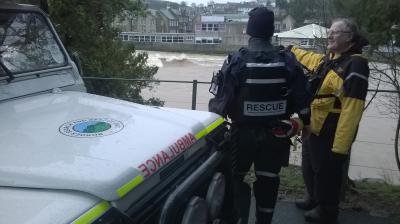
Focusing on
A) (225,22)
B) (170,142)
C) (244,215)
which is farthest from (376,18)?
(225,22)

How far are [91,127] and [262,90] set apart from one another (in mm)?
1238

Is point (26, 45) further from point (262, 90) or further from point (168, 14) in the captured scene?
point (168, 14)

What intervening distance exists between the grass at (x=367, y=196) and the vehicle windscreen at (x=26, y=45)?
8.07 ft

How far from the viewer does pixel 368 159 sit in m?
11.4

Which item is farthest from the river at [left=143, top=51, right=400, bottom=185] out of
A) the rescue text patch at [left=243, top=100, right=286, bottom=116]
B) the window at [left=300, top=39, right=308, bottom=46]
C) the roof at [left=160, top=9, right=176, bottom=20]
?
the roof at [left=160, top=9, right=176, bottom=20]

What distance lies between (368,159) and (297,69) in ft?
30.4

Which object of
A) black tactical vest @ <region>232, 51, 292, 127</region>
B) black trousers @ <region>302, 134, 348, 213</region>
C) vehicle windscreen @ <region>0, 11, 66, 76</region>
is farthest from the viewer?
black trousers @ <region>302, 134, 348, 213</region>

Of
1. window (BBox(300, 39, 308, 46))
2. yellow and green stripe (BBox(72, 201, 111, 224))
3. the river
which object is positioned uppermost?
window (BBox(300, 39, 308, 46))

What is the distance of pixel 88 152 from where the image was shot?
1850mm

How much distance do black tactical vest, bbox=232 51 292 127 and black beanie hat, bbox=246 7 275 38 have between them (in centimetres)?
14

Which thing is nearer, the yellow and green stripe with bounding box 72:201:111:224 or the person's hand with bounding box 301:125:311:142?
the yellow and green stripe with bounding box 72:201:111:224

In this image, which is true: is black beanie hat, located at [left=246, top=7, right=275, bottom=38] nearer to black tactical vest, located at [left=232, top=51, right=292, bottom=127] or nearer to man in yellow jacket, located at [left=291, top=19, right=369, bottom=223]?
black tactical vest, located at [left=232, top=51, right=292, bottom=127]

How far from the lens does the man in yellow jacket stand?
3047 millimetres

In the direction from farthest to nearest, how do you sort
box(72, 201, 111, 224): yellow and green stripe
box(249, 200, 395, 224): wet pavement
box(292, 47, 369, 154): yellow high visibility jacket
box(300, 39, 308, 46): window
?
box(300, 39, 308, 46): window < box(249, 200, 395, 224): wet pavement < box(292, 47, 369, 154): yellow high visibility jacket < box(72, 201, 111, 224): yellow and green stripe
